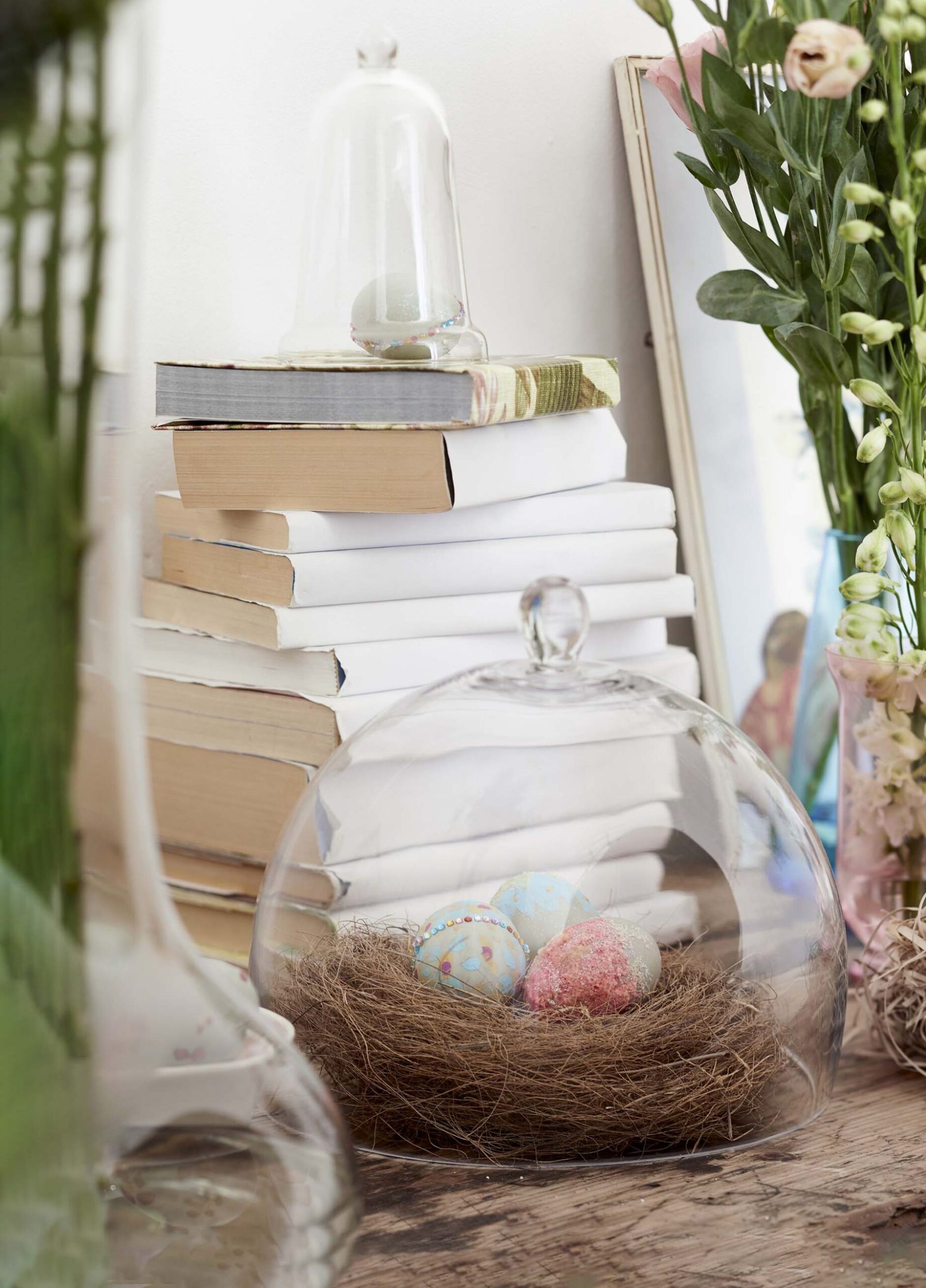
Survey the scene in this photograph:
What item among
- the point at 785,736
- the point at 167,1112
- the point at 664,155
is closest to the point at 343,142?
the point at 664,155

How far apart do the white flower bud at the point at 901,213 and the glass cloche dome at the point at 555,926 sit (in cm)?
19

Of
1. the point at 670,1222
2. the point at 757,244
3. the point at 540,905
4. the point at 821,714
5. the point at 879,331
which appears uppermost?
the point at 757,244

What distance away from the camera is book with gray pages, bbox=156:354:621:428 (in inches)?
23.9

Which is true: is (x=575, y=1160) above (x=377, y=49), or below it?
below

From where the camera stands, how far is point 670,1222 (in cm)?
42

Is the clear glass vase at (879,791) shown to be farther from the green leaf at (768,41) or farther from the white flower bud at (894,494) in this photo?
the green leaf at (768,41)

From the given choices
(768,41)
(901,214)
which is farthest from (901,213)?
(768,41)

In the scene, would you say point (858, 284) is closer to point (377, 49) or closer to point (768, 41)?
point (768, 41)

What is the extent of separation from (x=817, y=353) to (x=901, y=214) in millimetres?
153

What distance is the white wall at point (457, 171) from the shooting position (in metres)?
0.78

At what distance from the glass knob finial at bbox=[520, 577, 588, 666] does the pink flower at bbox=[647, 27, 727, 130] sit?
0.87ft

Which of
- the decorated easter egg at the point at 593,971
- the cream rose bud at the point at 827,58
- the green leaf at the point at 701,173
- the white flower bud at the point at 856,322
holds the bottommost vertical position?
the decorated easter egg at the point at 593,971

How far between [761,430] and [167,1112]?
0.73m

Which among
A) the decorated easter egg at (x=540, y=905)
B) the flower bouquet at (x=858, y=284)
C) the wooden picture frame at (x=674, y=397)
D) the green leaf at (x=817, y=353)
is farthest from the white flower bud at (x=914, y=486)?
the wooden picture frame at (x=674, y=397)
